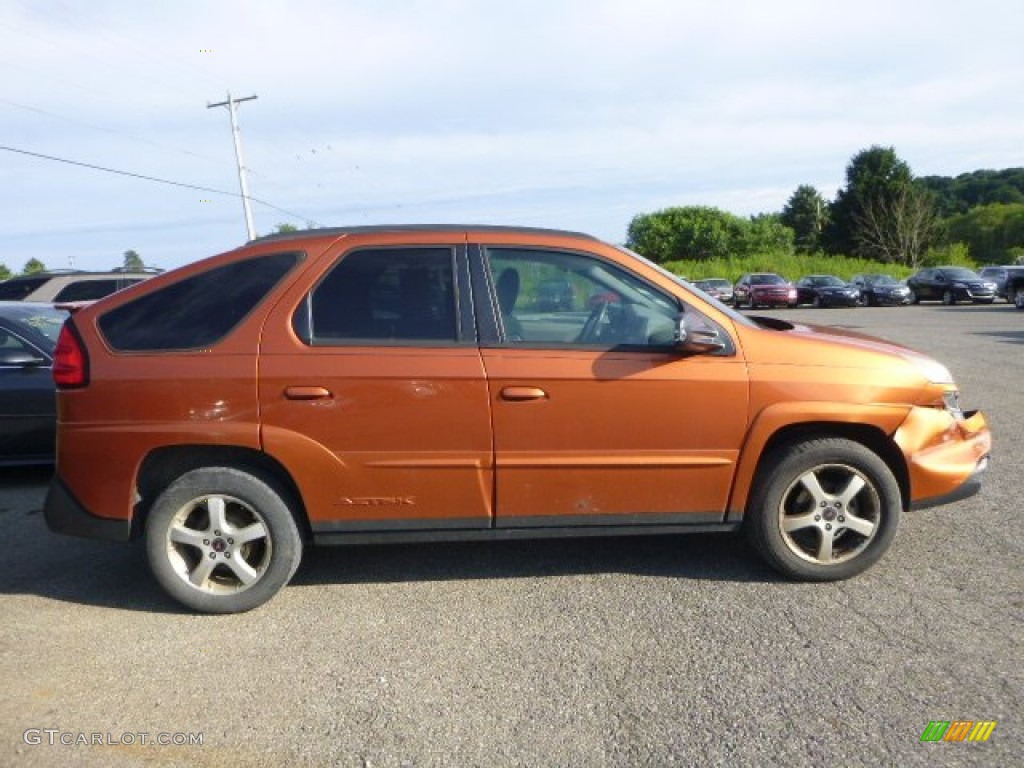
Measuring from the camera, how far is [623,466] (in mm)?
3693

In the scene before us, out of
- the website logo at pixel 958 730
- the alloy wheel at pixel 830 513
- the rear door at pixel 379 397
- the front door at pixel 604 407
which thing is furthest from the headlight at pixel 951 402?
the rear door at pixel 379 397

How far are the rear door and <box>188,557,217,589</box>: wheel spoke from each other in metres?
0.53

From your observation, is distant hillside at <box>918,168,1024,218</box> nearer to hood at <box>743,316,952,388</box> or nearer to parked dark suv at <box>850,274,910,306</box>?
parked dark suv at <box>850,274,910,306</box>

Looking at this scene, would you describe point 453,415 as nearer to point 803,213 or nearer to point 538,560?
point 538,560

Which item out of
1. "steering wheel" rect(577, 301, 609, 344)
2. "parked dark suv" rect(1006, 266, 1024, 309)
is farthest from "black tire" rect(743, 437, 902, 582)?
"parked dark suv" rect(1006, 266, 1024, 309)

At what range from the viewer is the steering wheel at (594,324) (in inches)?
148

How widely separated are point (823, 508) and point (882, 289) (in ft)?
106

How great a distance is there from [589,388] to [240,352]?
5.41ft

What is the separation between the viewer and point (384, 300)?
3.73 metres

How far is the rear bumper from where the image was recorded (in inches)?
144

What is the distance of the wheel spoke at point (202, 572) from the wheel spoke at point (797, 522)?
279cm

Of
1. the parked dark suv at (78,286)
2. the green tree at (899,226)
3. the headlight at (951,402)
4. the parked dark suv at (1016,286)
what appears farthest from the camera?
the green tree at (899,226)

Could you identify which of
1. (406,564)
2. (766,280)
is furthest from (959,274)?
(406,564)

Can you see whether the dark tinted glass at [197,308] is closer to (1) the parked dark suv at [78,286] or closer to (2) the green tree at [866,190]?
(1) the parked dark suv at [78,286]
